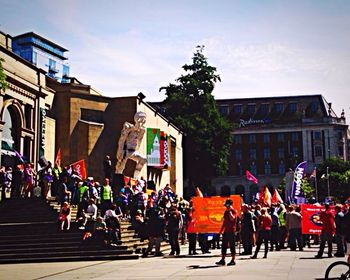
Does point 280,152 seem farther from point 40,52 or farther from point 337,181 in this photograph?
point 40,52

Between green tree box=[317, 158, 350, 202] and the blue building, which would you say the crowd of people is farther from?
green tree box=[317, 158, 350, 202]

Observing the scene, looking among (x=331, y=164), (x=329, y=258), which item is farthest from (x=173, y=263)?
(x=331, y=164)

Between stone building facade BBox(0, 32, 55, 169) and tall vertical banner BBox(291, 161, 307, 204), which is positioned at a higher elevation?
stone building facade BBox(0, 32, 55, 169)

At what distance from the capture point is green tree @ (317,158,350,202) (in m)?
85.1

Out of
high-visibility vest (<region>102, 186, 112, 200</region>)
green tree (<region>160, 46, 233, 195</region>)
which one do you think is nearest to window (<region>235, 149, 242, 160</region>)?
green tree (<region>160, 46, 233, 195</region>)

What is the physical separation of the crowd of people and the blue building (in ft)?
124

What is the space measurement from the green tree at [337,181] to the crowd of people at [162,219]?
62.2m

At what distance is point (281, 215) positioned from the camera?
25.3 m

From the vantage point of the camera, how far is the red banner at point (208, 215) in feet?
69.4

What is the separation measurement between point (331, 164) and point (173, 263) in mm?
79101

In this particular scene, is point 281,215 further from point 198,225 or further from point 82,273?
point 82,273

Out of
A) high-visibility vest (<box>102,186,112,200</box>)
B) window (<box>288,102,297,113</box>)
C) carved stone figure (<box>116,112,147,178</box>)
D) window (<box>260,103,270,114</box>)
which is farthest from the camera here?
window (<box>260,103,270,114</box>)

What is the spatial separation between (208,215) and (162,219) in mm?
1897

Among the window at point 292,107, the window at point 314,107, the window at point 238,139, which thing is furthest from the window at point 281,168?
the window at point 314,107
